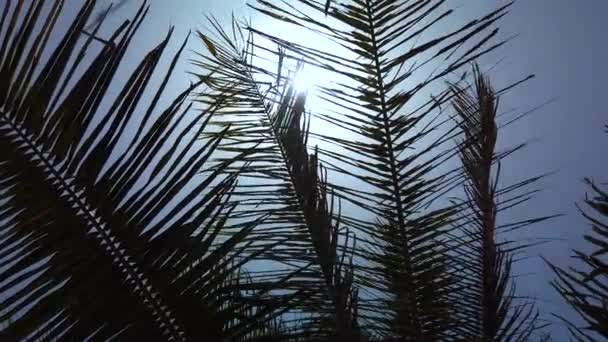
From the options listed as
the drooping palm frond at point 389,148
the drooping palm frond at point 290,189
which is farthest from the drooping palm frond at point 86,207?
the drooping palm frond at point 389,148

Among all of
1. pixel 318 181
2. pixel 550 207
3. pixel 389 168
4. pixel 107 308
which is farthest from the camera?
pixel 550 207

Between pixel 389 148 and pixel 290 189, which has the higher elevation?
pixel 290 189

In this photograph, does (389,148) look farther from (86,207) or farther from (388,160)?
(86,207)

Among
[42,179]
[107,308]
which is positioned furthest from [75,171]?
[107,308]

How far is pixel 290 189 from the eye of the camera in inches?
68.6

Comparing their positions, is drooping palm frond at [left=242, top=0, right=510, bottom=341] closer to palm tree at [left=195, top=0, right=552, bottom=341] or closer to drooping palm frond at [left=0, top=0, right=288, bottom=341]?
palm tree at [left=195, top=0, right=552, bottom=341]

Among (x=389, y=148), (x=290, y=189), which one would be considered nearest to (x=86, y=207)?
(x=389, y=148)

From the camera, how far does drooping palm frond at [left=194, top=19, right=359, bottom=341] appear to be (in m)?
1.34

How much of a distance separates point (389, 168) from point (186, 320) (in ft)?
2.05

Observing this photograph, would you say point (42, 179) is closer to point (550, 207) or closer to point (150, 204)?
point (150, 204)

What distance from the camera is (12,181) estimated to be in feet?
2.75

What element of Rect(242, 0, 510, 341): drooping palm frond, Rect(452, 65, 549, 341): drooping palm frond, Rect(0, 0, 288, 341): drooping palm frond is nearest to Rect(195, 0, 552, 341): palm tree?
Rect(242, 0, 510, 341): drooping palm frond

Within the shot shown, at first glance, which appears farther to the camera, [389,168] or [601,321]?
[389,168]

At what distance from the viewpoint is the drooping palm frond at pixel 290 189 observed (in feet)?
4.40
